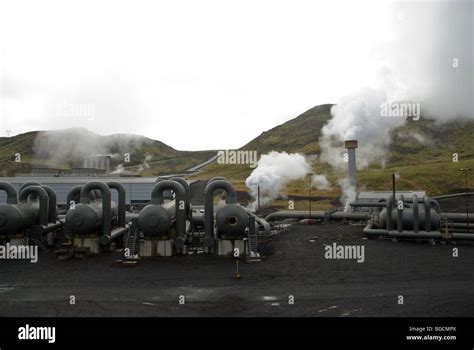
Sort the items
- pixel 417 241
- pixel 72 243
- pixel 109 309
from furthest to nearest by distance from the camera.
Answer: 1. pixel 417 241
2. pixel 72 243
3. pixel 109 309

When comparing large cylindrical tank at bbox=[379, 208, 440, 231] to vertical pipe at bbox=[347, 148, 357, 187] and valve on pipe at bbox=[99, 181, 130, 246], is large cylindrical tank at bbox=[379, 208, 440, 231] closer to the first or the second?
valve on pipe at bbox=[99, 181, 130, 246]

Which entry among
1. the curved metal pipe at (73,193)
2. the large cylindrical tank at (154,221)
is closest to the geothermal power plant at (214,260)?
the large cylindrical tank at (154,221)

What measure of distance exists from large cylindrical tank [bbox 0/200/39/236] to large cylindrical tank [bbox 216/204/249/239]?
1866 cm

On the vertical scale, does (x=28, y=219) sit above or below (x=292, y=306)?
above

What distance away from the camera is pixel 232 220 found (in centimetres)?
3484

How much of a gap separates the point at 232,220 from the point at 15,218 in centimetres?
2004

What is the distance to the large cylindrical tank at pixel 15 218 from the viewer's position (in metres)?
36.5

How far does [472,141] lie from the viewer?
636 ft

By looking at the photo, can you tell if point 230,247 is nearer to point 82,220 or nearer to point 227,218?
point 227,218

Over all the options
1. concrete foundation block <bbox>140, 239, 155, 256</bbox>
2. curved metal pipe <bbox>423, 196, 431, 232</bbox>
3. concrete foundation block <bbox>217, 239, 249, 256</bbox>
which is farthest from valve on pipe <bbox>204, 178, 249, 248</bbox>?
curved metal pipe <bbox>423, 196, 431, 232</bbox>

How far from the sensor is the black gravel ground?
21.6m

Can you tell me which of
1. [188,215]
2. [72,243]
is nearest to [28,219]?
[72,243]
